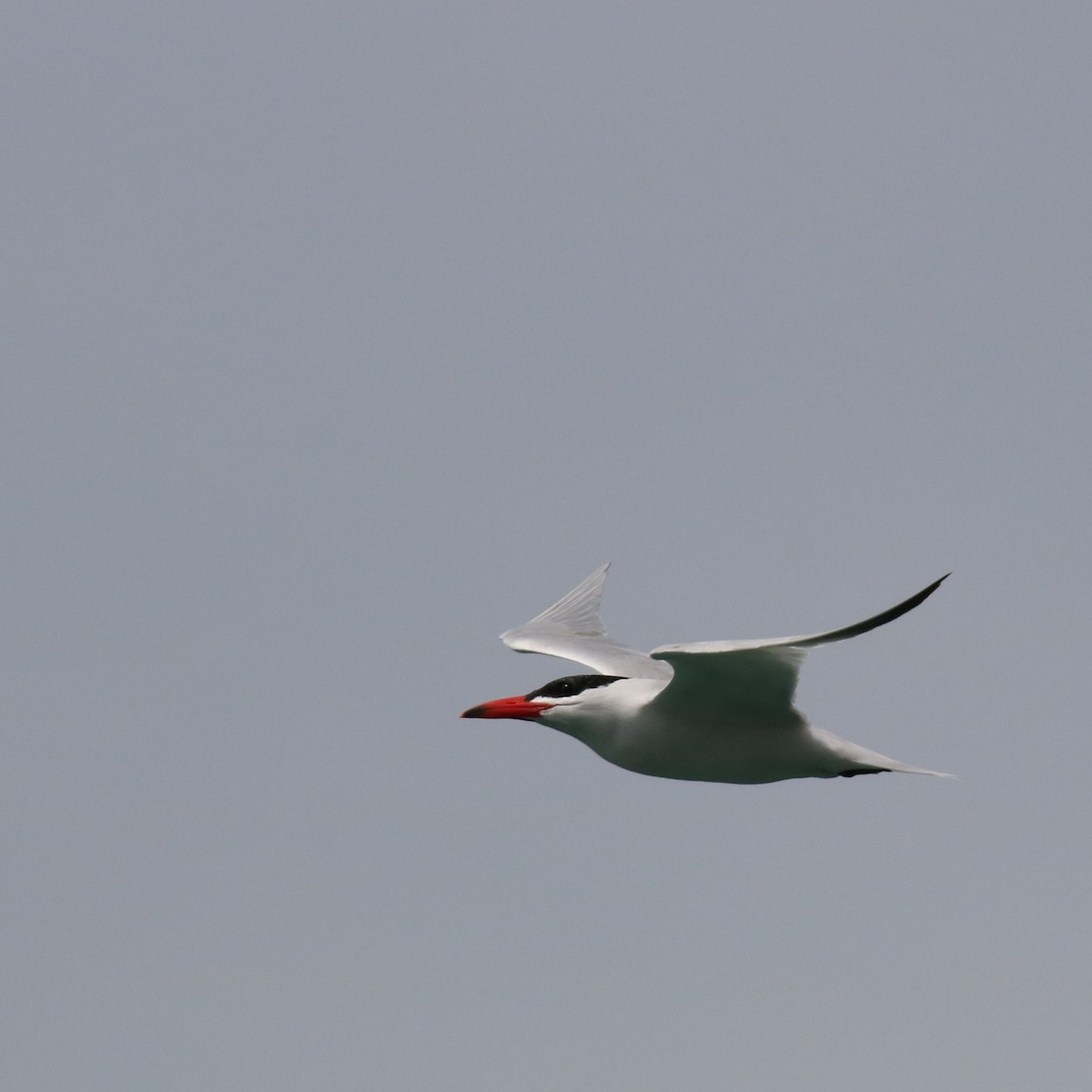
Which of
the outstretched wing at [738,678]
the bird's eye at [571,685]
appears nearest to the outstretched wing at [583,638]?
the bird's eye at [571,685]

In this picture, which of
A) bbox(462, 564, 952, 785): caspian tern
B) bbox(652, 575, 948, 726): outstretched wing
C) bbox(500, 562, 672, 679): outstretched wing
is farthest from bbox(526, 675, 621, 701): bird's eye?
bbox(652, 575, 948, 726): outstretched wing

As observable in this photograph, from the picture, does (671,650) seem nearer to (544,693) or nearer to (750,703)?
(750,703)

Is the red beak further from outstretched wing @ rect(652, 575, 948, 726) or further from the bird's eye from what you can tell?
outstretched wing @ rect(652, 575, 948, 726)

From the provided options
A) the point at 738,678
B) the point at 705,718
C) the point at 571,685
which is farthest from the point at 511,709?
the point at 738,678

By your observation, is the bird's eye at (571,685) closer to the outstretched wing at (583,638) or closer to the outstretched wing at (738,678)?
the outstretched wing at (583,638)

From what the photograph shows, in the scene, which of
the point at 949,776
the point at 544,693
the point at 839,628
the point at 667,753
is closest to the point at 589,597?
the point at 544,693

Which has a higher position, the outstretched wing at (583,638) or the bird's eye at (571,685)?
the outstretched wing at (583,638)

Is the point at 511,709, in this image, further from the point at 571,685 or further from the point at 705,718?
the point at 705,718
